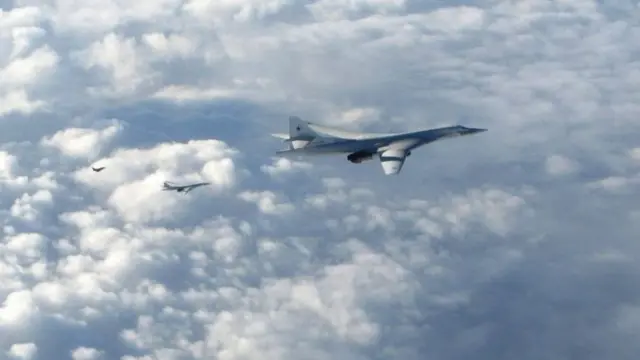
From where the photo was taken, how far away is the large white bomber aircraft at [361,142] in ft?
398

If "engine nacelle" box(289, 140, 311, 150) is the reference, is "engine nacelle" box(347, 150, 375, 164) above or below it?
below

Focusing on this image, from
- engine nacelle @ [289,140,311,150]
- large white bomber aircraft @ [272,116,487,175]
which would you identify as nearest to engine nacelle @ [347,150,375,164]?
large white bomber aircraft @ [272,116,487,175]

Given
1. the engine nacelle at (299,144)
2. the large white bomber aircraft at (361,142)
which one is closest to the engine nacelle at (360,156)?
the large white bomber aircraft at (361,142)

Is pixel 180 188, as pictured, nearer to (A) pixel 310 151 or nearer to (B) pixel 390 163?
(A) pixel 310 151

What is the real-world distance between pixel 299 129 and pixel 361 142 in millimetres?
11477

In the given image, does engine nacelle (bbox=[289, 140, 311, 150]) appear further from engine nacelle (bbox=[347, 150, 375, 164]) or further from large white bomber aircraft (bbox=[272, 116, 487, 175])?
engine nacelle (bbox=[347, 150, 375, 164])

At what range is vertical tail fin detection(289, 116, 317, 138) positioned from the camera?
428ft

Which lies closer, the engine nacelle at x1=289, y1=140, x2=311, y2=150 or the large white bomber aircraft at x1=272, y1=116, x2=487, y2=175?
the large white bomber aircraft at x1=272, y1=116, x2=487, y2=175

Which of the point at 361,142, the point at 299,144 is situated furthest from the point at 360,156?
the point at 299,144

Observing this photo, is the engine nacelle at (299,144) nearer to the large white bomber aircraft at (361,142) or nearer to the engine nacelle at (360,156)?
the large white bomber aircraft at (361,142)

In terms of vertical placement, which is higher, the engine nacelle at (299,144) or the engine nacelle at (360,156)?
the engine nacelle at (299,144)

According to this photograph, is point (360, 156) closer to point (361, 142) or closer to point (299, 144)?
point (361, 142)

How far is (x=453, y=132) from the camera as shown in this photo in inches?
5221

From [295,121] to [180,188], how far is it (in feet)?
88.0
